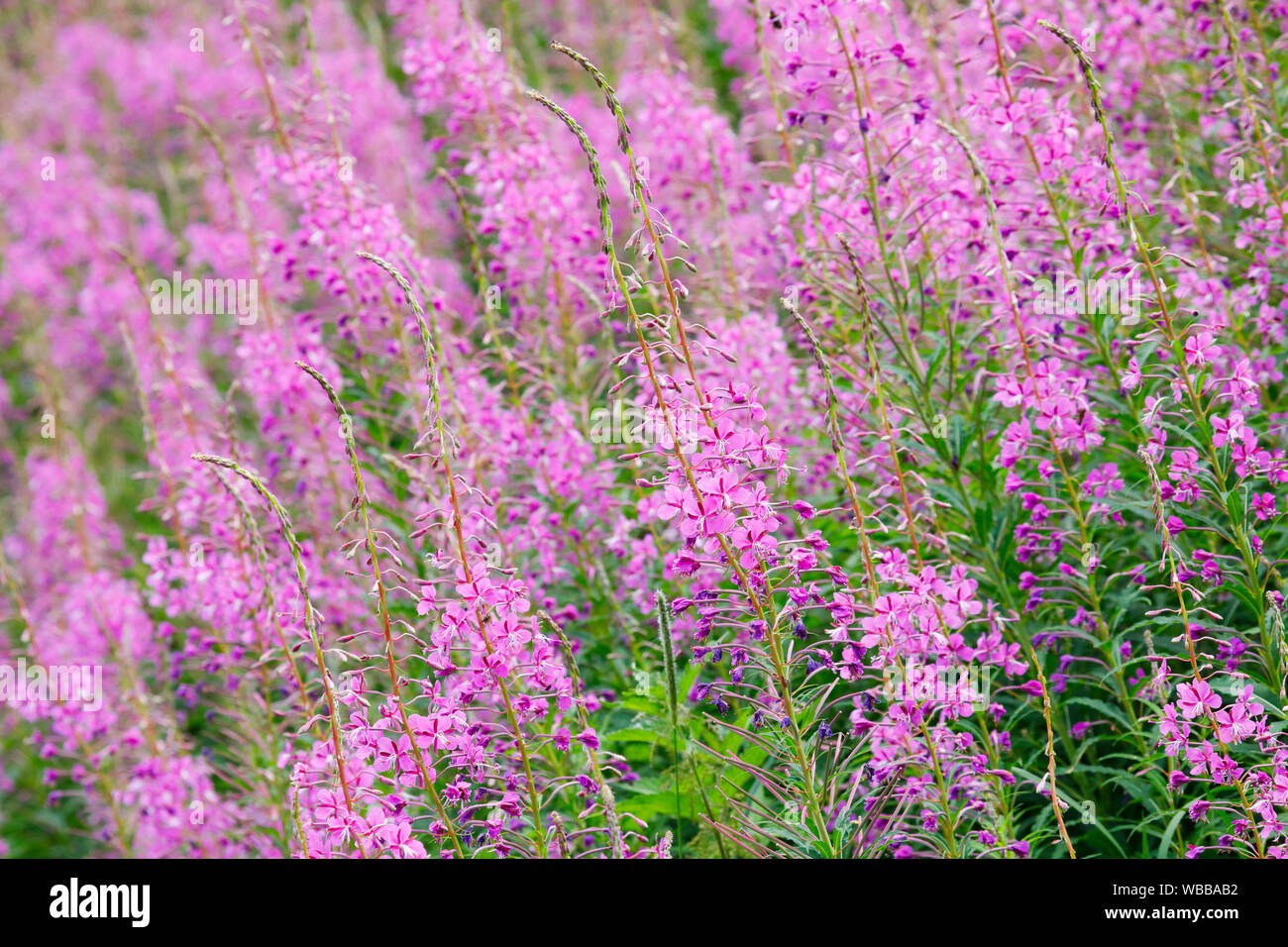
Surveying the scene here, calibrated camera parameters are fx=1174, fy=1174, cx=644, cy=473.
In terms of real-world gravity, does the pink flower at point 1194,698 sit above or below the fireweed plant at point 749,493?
below

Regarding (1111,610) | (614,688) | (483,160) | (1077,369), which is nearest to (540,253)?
(483,160)

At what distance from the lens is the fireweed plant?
3.19 meters

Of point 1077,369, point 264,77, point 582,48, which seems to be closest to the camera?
point 1077,369

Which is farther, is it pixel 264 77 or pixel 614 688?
pixel 264 77

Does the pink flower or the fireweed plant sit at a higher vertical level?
the fireweed plant

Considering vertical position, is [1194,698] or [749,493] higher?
[749,493]

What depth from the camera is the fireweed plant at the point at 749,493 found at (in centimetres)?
319

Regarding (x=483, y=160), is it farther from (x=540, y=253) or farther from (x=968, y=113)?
(x=968, y=113)

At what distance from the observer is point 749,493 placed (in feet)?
9.61

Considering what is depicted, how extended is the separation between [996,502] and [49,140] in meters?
10.5

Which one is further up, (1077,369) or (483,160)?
(483,160)

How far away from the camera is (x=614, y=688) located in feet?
15.5

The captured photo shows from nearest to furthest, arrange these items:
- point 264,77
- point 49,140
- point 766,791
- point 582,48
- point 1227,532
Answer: point 1227,532 < point 766,791 < point 264,77 < point 582,48 < point 49,140

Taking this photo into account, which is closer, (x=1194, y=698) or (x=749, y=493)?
(x=749, y=493)
